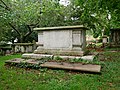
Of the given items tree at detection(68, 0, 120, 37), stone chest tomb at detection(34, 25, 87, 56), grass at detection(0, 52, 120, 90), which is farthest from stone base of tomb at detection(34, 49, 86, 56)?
tree at detection(68, 0, 120, 37)

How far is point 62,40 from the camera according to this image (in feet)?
29.4

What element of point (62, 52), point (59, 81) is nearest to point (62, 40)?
point (62, 52)

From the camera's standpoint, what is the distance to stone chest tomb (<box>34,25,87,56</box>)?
341 inches

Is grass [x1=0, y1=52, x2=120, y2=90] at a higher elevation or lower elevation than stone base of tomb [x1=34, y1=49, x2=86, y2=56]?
lower

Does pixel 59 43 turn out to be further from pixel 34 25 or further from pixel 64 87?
pixel 34 25

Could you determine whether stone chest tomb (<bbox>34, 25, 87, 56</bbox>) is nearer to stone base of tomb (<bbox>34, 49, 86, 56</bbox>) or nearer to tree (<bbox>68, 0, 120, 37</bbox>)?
stone base of tomb (<bbox>34, 49, 86, 56</bbox>)

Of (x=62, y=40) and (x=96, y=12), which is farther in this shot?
(x=96, y=12)

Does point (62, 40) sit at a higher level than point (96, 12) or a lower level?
lower

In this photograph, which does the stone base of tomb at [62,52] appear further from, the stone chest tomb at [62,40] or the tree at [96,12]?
the tree at [96,12]

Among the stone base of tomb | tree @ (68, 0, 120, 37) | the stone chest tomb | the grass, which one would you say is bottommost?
the grass

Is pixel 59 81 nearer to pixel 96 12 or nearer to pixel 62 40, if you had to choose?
pixel 62 40

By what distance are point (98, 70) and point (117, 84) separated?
1.14 m

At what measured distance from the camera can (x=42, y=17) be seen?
51.0 ft

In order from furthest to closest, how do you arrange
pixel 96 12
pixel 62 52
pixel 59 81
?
pixel 96 12, pixel 62 52, pixel 59 81
